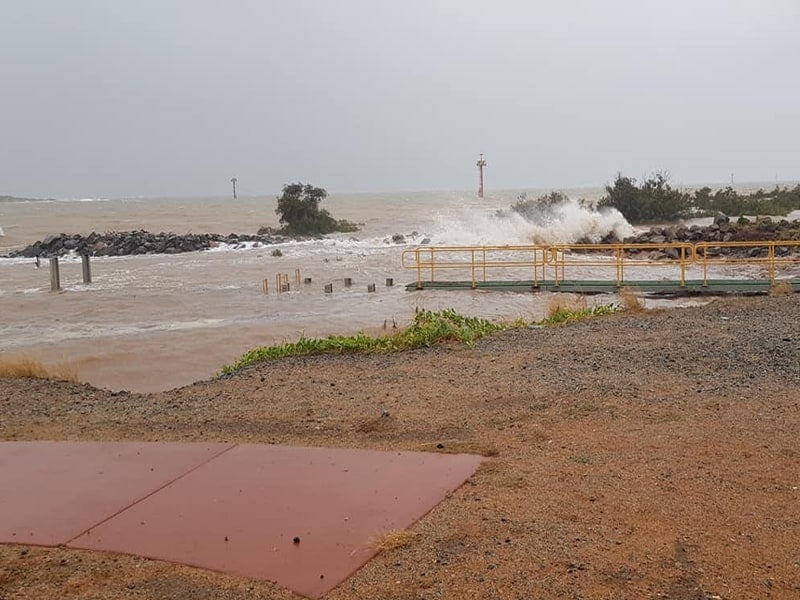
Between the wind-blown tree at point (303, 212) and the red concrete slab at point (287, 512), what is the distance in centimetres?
4938

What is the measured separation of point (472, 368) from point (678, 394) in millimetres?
2577

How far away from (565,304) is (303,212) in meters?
39.8

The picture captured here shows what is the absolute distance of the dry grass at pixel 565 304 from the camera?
14.5 m

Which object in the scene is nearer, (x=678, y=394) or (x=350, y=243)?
(x=678, y=394)

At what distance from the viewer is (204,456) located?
5762 millimetres

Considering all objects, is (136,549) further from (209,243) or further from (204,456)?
(209,243)

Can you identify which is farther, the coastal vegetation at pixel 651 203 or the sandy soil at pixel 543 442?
the coastal vegetation at pixel 651 203

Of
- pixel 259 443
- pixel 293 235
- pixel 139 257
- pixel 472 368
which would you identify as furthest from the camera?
pixel 293 235

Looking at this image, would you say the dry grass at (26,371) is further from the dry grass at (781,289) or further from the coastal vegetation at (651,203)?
the coastal vegetation at (651,203)

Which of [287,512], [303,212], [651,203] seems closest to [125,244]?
[303,212]

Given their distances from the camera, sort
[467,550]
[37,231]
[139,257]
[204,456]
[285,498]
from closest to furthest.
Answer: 1. [467,550]
2. [285,498]
3. [204,456]
4. [139,257]
5. [37,231]

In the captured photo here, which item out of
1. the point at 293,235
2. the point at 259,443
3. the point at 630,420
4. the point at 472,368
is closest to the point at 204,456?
the point at 259,443

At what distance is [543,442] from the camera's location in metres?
5.82

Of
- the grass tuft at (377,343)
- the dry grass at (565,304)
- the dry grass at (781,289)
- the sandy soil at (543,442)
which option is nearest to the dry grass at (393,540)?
the sandy soil at (543,442)
